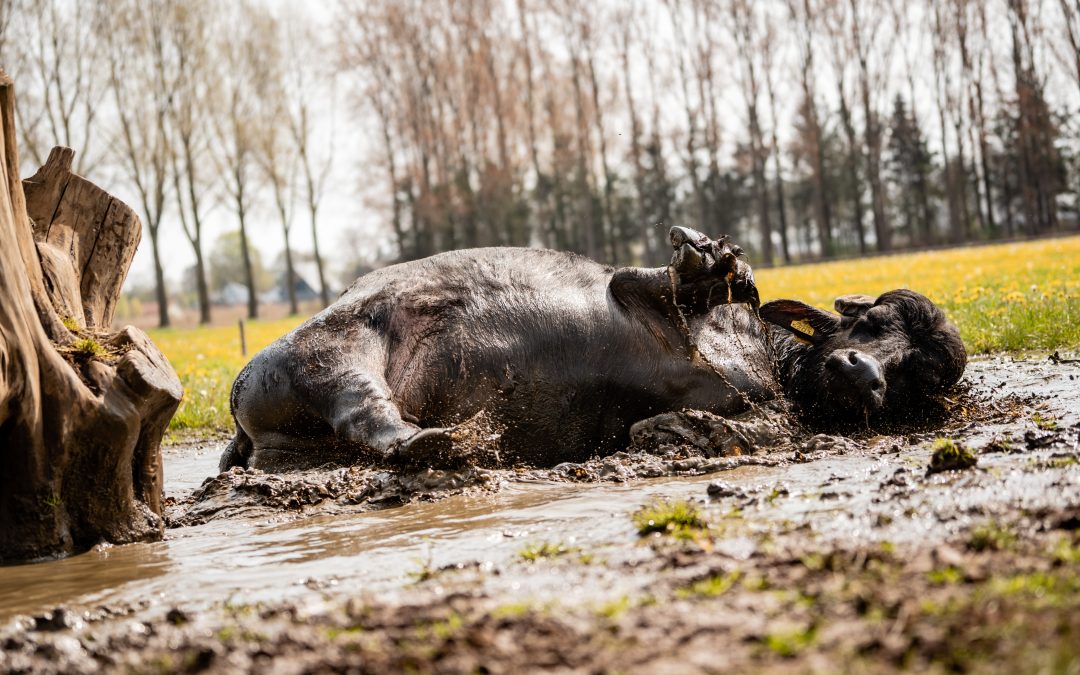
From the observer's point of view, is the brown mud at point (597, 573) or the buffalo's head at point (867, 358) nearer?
the brown mud at point (597, 573)

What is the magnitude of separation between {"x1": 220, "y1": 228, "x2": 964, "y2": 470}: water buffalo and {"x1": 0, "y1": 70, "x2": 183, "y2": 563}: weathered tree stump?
1.05 meters

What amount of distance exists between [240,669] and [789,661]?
1.21 metres

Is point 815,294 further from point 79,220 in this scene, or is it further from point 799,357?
point 79,220

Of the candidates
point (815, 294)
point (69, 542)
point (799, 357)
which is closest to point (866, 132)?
point (815, 294)

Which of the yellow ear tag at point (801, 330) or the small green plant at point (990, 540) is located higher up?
the yellow ear tag at point (801, 330)

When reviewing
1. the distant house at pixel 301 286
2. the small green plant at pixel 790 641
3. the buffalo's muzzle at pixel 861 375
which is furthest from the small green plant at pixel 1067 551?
the distant house at pixel 301 286

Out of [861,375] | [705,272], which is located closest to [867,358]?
[861,375]

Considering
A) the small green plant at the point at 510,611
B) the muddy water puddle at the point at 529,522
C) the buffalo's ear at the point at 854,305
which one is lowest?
the muddy water puddle at the point at 529,522

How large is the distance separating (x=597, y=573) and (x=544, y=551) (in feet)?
1.19

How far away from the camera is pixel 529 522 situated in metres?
3.97

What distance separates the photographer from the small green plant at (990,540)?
9.32 ft

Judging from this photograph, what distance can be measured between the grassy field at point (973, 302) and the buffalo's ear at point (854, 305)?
303 cm

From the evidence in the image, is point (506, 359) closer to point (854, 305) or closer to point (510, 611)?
point (854, 305)

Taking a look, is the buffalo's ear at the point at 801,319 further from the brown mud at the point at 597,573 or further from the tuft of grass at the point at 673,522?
the tuft of grass at the point at 673,522
